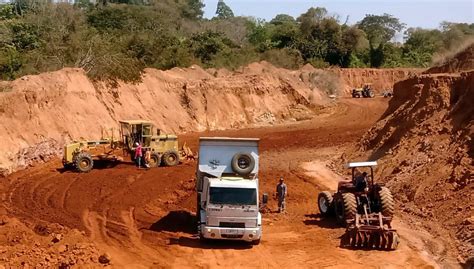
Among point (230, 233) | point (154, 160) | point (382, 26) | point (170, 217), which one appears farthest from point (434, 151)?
point (382, 26)

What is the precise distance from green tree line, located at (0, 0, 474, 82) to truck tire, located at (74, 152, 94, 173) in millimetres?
13980

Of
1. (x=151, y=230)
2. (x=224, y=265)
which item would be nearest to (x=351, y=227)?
(x=224, y=265)

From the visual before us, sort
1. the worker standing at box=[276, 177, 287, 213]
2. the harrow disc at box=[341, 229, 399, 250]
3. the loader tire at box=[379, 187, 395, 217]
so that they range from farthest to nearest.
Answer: the worker standing at box=[276, 177, 287, 213], the loader tire at box=[379, 187, 395, 217], the harrow disc at box=[341, 229, 399, 250]

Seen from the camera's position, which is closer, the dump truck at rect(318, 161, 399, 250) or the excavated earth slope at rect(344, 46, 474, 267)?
the dump truck at rect(318, 161, 399, 250)

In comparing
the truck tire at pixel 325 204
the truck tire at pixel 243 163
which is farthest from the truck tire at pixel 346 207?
the truck tire at pixel 243 163

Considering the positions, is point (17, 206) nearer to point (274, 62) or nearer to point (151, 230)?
point (151, 230)

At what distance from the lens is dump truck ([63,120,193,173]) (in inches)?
1246

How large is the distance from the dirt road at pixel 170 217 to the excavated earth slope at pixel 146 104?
9.17 ft

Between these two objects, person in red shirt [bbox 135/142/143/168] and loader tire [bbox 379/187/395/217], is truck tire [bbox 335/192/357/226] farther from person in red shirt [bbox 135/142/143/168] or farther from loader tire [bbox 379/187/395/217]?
person in red shirt [bbox 135/142/143/168]

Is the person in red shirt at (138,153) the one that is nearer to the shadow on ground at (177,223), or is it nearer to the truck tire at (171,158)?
the truck tire at (171,158)

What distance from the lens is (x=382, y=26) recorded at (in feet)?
416

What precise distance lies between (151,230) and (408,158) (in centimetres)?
1323

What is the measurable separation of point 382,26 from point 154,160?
102 m

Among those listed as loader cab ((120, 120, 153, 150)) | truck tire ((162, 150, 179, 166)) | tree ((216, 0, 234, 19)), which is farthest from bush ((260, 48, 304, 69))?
tree ((216, 0, 234, 19))
